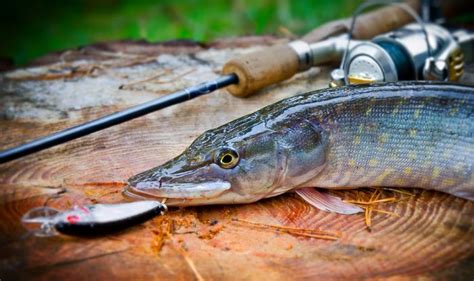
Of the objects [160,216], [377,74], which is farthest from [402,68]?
[160,216]

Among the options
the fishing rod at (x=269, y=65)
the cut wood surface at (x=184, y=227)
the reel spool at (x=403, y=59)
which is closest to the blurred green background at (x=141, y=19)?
the fishing rod at (x=269, y=65)

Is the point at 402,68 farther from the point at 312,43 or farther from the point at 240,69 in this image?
the point at 240,69

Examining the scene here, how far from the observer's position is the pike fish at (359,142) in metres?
2.73

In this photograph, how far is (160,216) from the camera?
2615 millimetres

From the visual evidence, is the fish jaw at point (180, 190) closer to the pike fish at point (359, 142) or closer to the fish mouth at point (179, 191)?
the fish mouth at point (179, 191)

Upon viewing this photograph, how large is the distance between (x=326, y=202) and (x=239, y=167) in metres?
0.51

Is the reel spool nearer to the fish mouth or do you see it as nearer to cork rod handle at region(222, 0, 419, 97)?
cork rod handle at region(222, 0, 419, 97)

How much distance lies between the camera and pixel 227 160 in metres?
2.66

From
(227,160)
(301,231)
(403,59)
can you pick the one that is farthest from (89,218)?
(403,59)

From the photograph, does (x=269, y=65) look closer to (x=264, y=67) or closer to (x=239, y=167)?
(x=264, y=67)

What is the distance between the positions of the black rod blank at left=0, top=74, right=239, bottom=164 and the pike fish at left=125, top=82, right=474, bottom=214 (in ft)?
1.96

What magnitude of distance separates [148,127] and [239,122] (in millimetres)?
905

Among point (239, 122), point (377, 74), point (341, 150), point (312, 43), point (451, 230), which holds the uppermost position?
point (312, 43)

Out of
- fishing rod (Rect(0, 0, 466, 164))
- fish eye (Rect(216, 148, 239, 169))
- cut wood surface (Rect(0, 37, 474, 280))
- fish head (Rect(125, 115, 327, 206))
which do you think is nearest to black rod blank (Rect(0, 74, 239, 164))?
fishing rod (Rect(0, 0, 466, 164))
